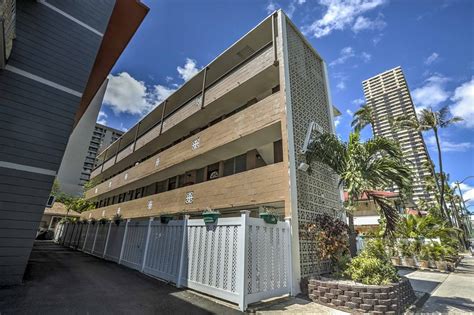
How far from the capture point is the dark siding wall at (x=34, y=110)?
18.5 feet

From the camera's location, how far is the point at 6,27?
523cm

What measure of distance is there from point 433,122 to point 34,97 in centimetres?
2767

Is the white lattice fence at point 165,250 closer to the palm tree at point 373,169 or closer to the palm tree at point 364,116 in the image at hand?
the palm tree at point 373,169

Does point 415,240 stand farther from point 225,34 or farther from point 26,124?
point 26,124

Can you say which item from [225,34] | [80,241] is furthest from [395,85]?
[80,241]

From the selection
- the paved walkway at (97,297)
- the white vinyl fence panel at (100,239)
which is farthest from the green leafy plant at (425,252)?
the white vinyl fence panel at (100,239)

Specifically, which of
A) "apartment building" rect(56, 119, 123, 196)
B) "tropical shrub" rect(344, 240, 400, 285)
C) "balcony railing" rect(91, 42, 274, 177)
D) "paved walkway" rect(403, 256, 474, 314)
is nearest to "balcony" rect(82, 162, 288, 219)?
"tropical shrub" rect(344, 240, 400, 285)

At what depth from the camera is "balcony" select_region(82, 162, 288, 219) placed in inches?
309

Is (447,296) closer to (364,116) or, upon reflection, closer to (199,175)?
(199,175)

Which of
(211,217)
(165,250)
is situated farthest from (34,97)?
(211,217)

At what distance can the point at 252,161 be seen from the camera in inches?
450

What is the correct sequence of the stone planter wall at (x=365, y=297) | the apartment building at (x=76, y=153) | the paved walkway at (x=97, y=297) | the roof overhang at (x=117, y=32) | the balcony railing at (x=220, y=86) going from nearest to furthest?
the paved walkway at (x=97, y=297) → the stone planter wall at (x=365, y=297) → the roof overhang at (x=117, y=32) → the balcony railing at (x=220, y=86) → the apartment building at (x=76, y=153)

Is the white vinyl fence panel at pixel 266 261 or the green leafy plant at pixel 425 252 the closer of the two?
the white vinyl fence panel at pixel 266 261

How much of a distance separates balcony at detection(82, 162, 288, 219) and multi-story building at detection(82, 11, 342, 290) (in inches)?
1.5
